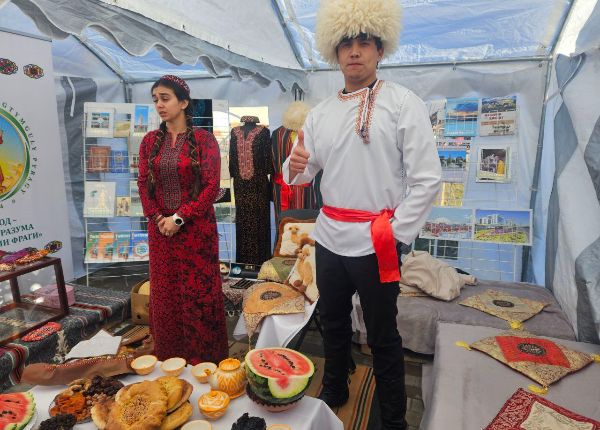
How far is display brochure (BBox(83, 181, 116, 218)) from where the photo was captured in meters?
3.92

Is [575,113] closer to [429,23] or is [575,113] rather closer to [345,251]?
[429,23]

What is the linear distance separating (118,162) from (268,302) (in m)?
2.82

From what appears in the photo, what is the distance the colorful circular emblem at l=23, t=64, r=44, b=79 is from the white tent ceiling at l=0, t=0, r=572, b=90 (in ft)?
2.09

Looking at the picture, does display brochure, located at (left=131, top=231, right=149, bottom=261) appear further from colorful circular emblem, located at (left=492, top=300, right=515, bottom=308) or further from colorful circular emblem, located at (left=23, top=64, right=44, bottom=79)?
colorful circular emblem, located at (left=492, top=300, right=515, bottom=308)

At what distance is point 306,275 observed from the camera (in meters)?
2.60

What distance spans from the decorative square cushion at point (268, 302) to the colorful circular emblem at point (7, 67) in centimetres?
263

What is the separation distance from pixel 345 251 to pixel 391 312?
349 millimetres

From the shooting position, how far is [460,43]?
373 centimetres

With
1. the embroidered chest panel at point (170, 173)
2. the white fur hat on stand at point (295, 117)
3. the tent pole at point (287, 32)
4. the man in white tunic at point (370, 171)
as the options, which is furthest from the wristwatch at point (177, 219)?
the tent pole at point (287, 32)

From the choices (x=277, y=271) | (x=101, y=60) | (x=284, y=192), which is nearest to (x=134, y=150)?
(x=101, y=60)

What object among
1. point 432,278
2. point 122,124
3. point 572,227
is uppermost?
point 122,124

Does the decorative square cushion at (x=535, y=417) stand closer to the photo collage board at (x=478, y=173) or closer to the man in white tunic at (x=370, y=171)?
the man in white tunic at (x=370, y=171)

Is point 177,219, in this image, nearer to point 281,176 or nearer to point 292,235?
point 292,235

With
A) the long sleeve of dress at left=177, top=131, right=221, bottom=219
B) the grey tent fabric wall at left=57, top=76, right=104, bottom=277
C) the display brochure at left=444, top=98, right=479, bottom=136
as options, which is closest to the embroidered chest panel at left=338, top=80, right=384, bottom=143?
the long sleeve of dress at left=177, top=131, right=221, bottom=219
